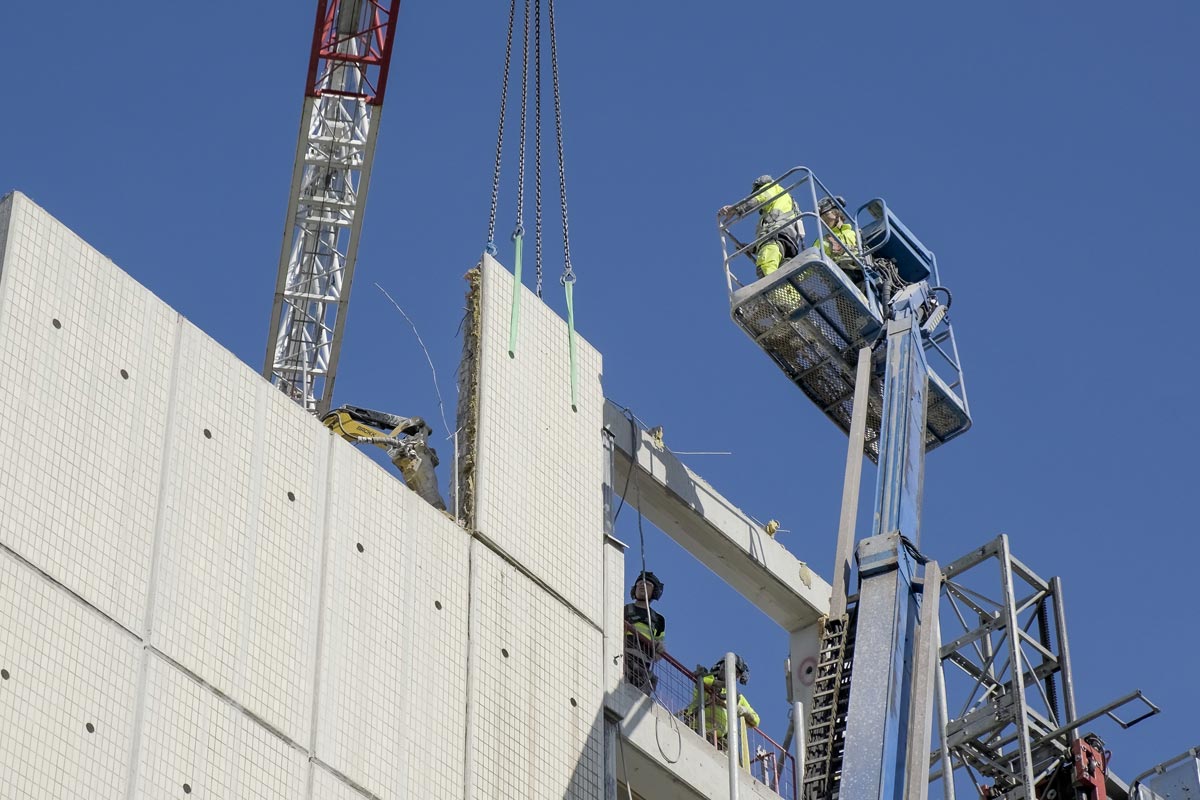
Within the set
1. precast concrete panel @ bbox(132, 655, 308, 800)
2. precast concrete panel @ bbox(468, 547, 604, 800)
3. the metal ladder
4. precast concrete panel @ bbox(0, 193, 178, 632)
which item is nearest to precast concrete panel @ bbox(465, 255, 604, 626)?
precast concrete panel @ bbox(468, 547, 604, 800)

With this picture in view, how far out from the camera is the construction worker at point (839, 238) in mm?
26016

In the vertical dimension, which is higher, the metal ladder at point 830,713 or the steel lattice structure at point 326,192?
the steel lattice structure at point 326,192

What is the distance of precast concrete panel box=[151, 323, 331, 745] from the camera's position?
1820 centimetres

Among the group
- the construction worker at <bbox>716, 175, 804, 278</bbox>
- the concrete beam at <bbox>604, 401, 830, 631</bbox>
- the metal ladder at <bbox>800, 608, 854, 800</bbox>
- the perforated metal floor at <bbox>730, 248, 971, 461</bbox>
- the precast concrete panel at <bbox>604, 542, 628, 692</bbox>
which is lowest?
the metal ladder at <bbox>800, 608, 854, 800</bbox>

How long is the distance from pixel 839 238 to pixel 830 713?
858 cm

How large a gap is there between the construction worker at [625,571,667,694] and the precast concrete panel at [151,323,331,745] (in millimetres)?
5071

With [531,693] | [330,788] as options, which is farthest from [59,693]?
[531,693]

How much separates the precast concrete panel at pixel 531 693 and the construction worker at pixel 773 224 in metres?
5.64

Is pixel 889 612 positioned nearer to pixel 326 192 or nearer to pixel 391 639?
pixel 391 639

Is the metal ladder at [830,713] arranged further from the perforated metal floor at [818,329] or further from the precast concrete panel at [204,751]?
the perforated metal floor at [818,329]

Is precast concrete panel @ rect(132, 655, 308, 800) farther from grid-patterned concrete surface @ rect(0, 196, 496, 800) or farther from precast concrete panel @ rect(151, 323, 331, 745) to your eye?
precast concrete panel @ rect(151, 323, 331, 745)

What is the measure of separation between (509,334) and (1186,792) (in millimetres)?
9006

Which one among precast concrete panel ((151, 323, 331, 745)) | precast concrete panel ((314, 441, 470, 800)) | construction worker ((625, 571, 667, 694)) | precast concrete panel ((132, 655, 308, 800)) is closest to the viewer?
precast concrete panel ((132, 655, 308, 800))

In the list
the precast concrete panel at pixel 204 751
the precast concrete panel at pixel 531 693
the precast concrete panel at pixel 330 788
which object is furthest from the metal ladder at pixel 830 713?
the precast concrete panel at pixel 204 751
